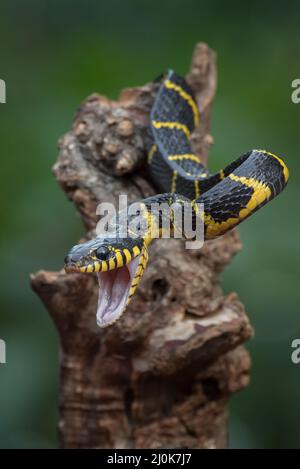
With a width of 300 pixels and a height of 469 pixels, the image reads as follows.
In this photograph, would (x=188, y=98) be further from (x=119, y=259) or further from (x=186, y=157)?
(x=119, y=259)

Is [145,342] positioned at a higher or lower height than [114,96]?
lower

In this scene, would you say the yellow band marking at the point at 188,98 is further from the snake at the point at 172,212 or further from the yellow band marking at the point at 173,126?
the snake at the point at 172,212

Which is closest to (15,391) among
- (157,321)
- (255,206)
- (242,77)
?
(157,321)

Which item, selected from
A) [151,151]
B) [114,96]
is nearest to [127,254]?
[151,151]

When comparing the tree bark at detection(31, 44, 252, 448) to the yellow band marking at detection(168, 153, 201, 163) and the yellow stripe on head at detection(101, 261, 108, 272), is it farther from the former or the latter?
the yellow stripe on head at detection(101, 261, 108, 272)

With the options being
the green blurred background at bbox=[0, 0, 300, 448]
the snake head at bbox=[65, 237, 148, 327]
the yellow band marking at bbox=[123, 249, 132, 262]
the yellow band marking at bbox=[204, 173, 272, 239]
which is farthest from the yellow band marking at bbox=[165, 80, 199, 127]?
the yellow band marking at bbox=[123, 249, 132, 262]

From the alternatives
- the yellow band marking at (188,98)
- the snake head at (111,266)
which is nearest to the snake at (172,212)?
the snake head at (111,266)
